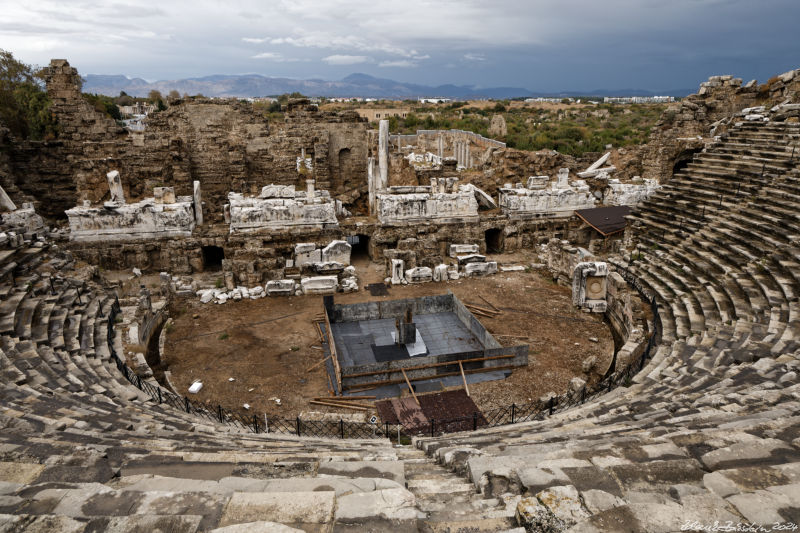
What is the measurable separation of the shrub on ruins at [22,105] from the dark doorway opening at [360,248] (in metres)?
17.4

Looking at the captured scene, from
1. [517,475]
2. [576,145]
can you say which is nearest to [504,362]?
[517,475]

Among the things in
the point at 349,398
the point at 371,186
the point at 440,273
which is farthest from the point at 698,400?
the point at 371,186

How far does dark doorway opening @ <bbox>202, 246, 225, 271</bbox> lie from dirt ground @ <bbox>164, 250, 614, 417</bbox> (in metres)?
4.57

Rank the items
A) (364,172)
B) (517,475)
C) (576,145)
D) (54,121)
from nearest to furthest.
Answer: (517,475)
(54,121)
(364,172)
(576,145)

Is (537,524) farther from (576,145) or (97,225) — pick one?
(576,145)

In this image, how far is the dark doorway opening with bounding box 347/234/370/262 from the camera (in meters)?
22.3

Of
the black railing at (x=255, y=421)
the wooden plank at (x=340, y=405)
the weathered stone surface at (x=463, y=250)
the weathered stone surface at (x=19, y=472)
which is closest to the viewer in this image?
the weathered stone surface at (x=19, y=472)

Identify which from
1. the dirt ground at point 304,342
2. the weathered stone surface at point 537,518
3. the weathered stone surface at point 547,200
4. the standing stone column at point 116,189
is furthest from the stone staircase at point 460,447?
the weathered stone surface at point 547,200

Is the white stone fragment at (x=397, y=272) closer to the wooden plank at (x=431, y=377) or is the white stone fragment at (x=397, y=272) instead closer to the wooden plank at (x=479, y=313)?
the wooden plank at (x=479, y=313)

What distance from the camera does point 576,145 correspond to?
39.9 m

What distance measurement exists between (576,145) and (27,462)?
40.8m

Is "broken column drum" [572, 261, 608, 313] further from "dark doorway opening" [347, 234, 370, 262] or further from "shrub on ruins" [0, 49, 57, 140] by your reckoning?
"shrub on ruins" [0, 49, 57, 140]

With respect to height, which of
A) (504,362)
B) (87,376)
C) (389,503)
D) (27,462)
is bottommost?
(504,362)

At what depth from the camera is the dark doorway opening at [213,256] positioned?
69.5 ft
